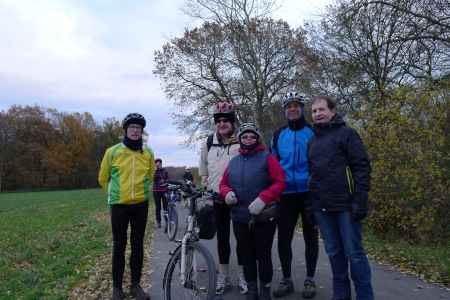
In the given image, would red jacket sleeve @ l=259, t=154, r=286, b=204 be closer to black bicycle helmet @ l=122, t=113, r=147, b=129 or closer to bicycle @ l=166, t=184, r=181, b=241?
black bicycle helmet @ l=122, t=113, r=147, b=129

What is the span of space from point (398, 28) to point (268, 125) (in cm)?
1321

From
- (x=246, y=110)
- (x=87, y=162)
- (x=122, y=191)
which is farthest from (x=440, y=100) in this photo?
(x=87, y=162)

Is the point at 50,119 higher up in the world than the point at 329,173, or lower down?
higher up

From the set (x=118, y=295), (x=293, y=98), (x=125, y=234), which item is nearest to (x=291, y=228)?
(x=293, y=98)

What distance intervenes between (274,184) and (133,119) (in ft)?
6.28

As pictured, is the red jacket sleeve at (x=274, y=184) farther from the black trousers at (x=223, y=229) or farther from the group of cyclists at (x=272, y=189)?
the black trousers at (x=223, y=229)

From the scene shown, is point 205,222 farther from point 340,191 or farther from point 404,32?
point 404,32

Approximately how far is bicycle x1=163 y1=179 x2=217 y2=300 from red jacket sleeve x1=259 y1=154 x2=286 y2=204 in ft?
2.32

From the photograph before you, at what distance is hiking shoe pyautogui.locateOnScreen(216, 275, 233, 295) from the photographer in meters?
4.69

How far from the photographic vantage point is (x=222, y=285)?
473 cm

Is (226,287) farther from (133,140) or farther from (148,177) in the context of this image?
(133,140)

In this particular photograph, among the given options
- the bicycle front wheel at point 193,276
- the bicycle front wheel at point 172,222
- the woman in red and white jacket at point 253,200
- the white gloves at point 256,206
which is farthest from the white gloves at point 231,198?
the bicycle front wheel at point 172,222

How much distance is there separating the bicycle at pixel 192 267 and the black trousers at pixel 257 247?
45 cm

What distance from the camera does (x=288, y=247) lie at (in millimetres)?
4594
